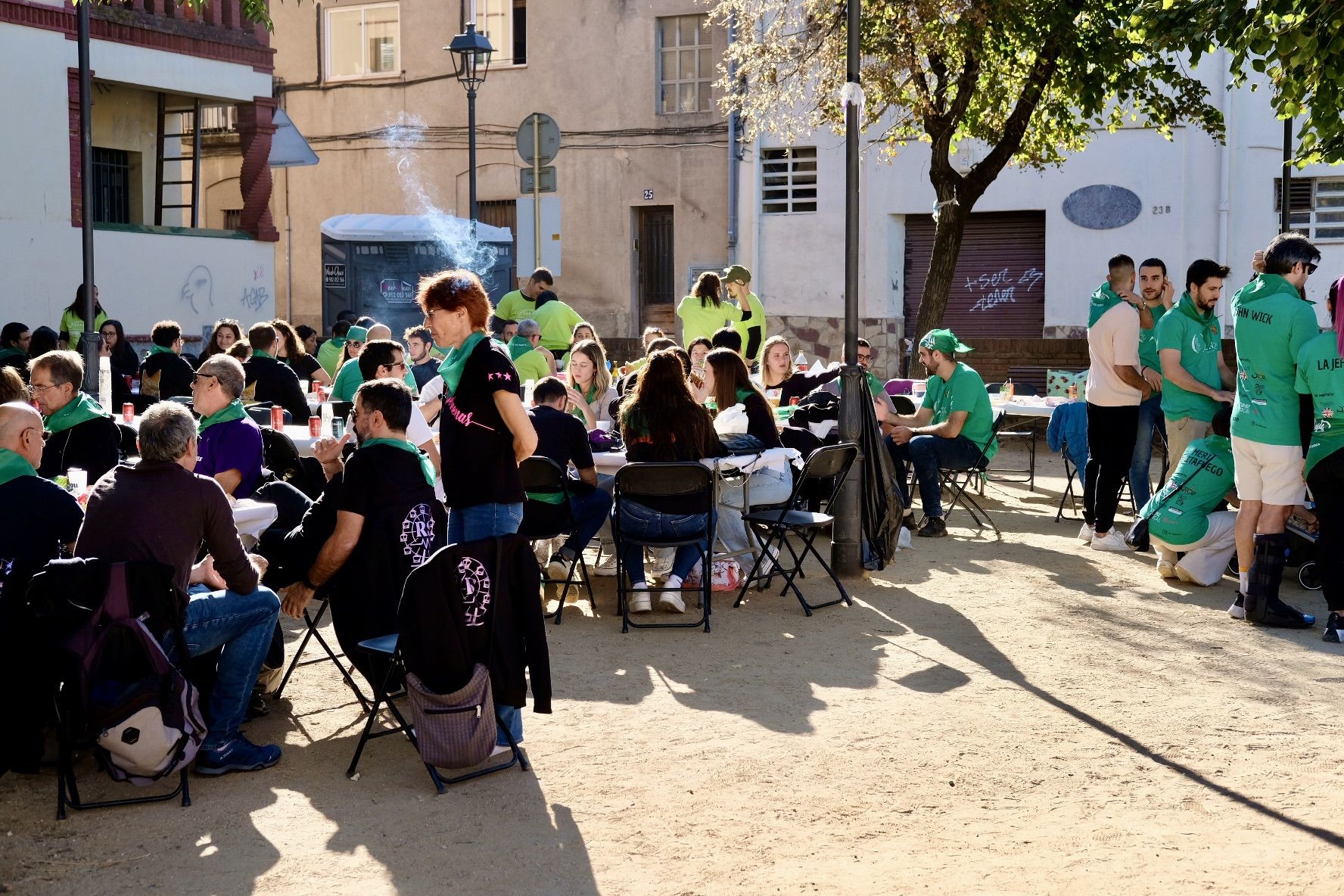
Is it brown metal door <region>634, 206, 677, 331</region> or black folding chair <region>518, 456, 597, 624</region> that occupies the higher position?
brown metal door <region>634, 206, 677, 331</region>

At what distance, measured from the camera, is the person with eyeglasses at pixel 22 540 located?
5199 millimetres

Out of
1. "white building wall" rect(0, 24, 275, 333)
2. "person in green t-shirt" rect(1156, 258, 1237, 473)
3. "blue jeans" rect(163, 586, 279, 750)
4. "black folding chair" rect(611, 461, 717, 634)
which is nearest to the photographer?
"blue jeans" rect(163, 586, 279, 750)

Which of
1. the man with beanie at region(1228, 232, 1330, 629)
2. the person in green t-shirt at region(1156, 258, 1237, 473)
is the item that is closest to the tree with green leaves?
the person in green t-shirt at region(1156, 258, 1237, 473)

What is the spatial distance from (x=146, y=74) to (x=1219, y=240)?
13.9 m

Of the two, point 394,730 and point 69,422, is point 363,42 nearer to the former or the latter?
point 69,422

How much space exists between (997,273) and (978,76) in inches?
251

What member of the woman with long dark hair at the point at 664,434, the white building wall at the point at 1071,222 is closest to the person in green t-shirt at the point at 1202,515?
the woman with long dark hair at the point at 664,434

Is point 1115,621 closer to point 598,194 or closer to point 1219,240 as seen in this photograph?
point 1219,240

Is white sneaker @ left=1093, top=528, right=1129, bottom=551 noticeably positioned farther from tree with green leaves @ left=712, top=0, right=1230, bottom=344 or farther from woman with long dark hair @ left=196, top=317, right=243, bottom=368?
woman with long dark hair @ left=196, top=317, right=243, bottom=368

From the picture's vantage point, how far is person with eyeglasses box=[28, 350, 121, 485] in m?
7.04

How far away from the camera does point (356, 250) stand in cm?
2169

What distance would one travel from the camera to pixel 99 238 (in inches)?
725

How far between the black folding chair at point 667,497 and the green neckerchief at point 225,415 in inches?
74.7

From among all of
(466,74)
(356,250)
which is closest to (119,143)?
(356,250)
